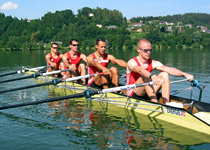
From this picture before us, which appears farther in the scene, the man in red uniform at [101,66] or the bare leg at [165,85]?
the man in red uniform at [101,66]

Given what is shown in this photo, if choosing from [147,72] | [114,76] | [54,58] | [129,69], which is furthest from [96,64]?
[54,58]

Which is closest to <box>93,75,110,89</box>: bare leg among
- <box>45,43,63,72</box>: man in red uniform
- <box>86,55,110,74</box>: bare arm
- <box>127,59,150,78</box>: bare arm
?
<box>86,55,110,74</box>: bare arm

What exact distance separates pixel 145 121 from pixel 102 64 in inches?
141

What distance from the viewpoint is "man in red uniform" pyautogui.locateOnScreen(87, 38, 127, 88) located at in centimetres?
1075

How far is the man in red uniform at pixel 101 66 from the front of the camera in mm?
10750

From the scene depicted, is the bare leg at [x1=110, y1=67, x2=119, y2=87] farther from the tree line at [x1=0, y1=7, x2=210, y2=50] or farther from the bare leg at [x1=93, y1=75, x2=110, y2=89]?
the tree line at [x1=0, y1=7, x2=210, y2=50]

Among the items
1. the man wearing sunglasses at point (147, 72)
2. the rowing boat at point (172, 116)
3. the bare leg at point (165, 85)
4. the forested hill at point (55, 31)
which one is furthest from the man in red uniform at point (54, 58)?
the forested hill at point (55, 31)

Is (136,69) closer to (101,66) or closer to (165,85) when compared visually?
(165,85)

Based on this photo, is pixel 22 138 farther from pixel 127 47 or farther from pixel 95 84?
pixel 127 47

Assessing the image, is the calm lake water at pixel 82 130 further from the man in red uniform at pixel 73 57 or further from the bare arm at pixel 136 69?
the man in red uniform at pixel 73 57

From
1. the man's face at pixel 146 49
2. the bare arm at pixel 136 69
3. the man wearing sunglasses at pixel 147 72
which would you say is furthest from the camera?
the man's face at pixel 146 49

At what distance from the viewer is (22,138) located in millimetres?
7492

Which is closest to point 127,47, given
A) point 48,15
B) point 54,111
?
point 48,15

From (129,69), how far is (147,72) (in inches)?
44.6
